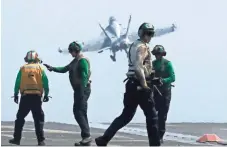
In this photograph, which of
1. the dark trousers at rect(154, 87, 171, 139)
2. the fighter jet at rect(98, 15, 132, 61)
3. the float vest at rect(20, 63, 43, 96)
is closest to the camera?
the float vest at rect(20, 63, 43, 96)

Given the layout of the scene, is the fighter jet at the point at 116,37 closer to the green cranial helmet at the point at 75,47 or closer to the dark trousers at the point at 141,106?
the green cranial helmet at the point at 75,47

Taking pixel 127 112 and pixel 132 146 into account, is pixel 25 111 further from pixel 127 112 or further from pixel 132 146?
pixel 127 112

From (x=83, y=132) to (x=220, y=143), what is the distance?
385 centimetres

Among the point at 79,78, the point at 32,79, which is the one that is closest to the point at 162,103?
the point at 79,78

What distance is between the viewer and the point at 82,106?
1453cm

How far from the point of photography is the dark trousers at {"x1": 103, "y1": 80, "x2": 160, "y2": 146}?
1298 centimetres

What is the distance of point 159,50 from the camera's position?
16016mm

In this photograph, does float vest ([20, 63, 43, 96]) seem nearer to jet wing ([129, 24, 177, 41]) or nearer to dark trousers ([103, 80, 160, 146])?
dark trousers ([103, 80, 160, 146])

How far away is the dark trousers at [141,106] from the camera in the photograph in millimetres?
12984

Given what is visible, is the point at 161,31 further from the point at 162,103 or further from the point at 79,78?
the point at 79,78

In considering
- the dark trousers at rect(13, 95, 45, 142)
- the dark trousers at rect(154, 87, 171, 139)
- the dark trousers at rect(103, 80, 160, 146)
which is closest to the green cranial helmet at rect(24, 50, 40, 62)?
the dark trousers at rect(13, 95, 45, 142)

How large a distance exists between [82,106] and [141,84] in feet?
6.45

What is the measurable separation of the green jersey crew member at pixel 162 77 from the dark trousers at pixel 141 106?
2.59m

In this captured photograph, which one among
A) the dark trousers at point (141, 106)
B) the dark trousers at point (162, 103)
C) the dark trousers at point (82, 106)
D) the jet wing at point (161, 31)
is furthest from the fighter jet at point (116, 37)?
the dark trousers at point (141, 106)
